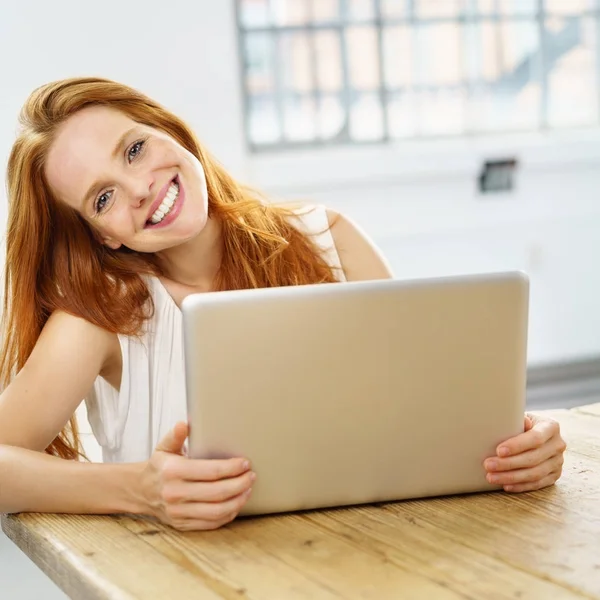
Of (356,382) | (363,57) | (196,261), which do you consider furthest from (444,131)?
(356,382)

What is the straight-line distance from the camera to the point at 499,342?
1.27 m

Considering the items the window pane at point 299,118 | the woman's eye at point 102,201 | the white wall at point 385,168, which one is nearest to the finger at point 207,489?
the woman's eye at point 102,201

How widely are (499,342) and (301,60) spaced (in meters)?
3.31

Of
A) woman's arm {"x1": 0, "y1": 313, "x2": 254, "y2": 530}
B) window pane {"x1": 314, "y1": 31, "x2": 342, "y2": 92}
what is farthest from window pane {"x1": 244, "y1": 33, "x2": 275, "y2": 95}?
woman's arm {"x1": 0, "y1": 313, "x2": 254, "y2": 530}

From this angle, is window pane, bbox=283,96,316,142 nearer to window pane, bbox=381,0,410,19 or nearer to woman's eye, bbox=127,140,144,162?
window pane, bbox=381,0,410,19

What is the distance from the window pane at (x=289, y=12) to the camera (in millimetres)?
4285

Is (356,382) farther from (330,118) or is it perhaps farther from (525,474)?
(330,118)

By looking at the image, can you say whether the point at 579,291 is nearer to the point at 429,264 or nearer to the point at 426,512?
the point at 429,264

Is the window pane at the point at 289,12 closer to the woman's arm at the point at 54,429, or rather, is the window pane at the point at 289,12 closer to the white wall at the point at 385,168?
the white wall at the point at 385,168

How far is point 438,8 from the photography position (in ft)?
14.8

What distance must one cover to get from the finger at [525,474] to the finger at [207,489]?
0.31 meters

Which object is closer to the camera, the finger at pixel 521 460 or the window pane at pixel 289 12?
the finger at pixel 521 460

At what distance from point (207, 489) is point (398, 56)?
3512mm

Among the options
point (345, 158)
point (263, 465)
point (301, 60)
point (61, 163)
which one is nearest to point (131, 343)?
Result: point (61, 163)
